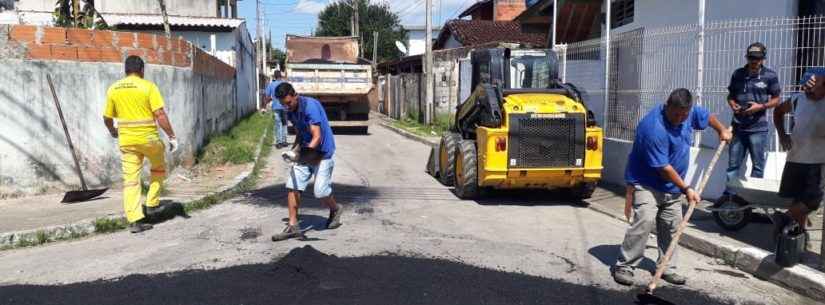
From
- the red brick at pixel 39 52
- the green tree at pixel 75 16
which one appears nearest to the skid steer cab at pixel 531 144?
the red brick at pixel 39 52

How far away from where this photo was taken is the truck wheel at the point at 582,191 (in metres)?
8.83

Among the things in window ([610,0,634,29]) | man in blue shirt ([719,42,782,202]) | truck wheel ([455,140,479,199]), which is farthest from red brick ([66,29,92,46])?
window ([610,0,634,29])

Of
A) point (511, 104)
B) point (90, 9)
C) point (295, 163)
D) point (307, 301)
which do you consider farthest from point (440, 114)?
point (307, 301)

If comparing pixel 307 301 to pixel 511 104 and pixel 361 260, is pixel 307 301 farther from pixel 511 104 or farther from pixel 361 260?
pixel 511 104

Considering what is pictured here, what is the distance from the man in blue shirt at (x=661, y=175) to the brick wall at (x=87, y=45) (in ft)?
22.9

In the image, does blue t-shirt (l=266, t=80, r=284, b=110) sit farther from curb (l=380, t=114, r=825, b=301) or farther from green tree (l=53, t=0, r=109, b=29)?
curb (l=380, t=114, r=825, b=301)

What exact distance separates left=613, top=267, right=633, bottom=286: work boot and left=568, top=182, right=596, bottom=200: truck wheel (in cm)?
352

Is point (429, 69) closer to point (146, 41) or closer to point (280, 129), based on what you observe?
point (280, 129)

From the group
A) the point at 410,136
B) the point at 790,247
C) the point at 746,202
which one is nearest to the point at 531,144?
the point at 746,202

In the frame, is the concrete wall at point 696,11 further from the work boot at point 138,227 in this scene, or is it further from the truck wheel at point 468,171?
the work boot at point 138,227

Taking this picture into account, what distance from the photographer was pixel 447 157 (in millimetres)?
10227

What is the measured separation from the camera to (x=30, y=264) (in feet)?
19.1

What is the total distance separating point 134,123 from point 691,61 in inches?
269

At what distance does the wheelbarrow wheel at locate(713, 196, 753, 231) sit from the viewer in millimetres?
6715
